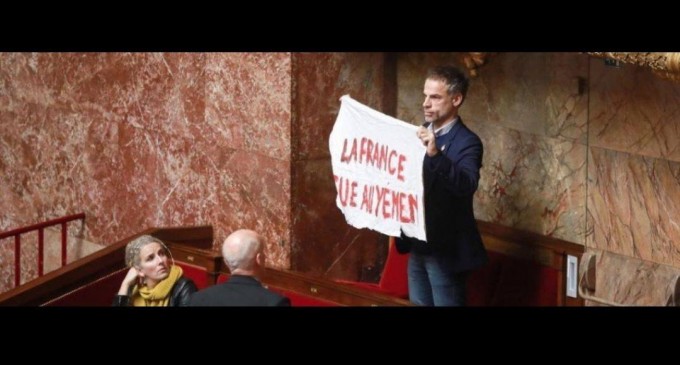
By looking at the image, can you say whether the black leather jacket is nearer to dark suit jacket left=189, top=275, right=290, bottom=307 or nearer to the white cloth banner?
dark suit jacket left=189, top=275, right=290, bottom=307

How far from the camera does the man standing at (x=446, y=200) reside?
8789 mm

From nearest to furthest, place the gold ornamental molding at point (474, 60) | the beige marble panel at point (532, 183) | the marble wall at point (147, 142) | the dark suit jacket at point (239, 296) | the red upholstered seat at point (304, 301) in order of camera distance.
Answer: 1. the dark suit jacket at point (239, 296)
2. the red upholstered seat at point (304, 301)
3. the beige marble panel at point (532, 183)
4. the gold ornamental molding at point (474, 60)
5. the marble wall at point (147, 142)

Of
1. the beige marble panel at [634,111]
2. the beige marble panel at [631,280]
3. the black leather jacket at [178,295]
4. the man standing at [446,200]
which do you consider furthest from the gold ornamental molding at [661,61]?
the black leather jacket at [178,295]

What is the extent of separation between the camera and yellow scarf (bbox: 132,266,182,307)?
28.3ft

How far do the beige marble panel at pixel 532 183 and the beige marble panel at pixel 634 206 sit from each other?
0.36 feet

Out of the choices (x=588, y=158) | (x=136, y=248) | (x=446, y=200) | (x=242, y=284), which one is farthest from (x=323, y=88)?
(x=242, y=284)

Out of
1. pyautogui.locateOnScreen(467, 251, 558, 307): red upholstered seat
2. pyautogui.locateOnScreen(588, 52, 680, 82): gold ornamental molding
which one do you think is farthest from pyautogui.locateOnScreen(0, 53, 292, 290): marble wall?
pyautogui.locateOnScreen(588, 52, 680, 82): gold ornamental molding

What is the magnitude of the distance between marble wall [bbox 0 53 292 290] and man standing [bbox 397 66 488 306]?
4.90ft

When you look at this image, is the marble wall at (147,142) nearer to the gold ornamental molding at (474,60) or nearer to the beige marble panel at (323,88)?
the beige marble panel at (323,88)

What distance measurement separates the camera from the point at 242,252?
8031 mm

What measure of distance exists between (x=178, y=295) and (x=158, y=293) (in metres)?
0.10

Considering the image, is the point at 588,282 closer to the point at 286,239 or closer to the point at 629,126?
the point at 629,126

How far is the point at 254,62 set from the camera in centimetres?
1046

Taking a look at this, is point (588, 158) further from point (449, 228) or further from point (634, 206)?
point (449, 228)
